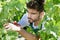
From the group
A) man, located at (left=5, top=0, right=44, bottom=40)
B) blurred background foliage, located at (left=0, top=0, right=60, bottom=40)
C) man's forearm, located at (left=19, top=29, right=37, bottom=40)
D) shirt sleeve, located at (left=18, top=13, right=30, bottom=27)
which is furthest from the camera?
shirt sleeve, located at (left=18, top=13, right=30, bottom=27)

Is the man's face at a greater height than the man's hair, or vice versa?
the man's hair

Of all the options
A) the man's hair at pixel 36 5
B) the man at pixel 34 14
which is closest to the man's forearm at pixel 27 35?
the man at pixel 34 14

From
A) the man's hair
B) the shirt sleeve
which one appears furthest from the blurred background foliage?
the shirt sleeve

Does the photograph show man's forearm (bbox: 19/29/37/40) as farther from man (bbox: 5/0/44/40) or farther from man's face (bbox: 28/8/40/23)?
man's face (bbox: 28/8/40/23)

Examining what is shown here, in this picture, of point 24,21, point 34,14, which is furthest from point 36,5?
point 24,21

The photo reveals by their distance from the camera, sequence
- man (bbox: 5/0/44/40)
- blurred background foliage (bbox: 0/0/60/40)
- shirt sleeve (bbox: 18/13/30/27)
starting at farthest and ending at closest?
shirt sleeve (bbox: 18/13/30/27) → man (bbox: 5/0/44/40) → blurred background foliage (bbox: 0/0/60/40)

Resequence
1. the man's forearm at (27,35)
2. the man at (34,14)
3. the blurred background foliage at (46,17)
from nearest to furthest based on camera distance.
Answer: the blurred background foliage at (46,17) < the man's forearm at (27,35) < the man at (34,14)

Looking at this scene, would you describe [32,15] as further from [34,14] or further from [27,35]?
[27,35]

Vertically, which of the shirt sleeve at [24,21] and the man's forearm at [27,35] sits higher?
the shirt sleeve at [24,21]

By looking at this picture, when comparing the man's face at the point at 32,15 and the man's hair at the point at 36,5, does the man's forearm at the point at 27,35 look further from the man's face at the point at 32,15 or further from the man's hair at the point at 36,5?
the man's hair at the point at 36,5

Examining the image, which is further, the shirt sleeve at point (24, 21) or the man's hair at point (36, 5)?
the shirt sleeve at point (24, 21)

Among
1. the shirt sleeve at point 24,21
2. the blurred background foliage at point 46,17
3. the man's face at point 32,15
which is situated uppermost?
the shirt sleeve at point 24,21

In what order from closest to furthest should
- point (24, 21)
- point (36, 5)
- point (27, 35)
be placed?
point (27, 35), point (36, 5), point (24, 21)

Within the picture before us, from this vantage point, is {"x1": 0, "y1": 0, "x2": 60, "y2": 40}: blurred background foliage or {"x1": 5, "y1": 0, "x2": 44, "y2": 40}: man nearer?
{"x1": 0, "y1": 0, "x2": 60, "y2": 40}: blurred background foliage
